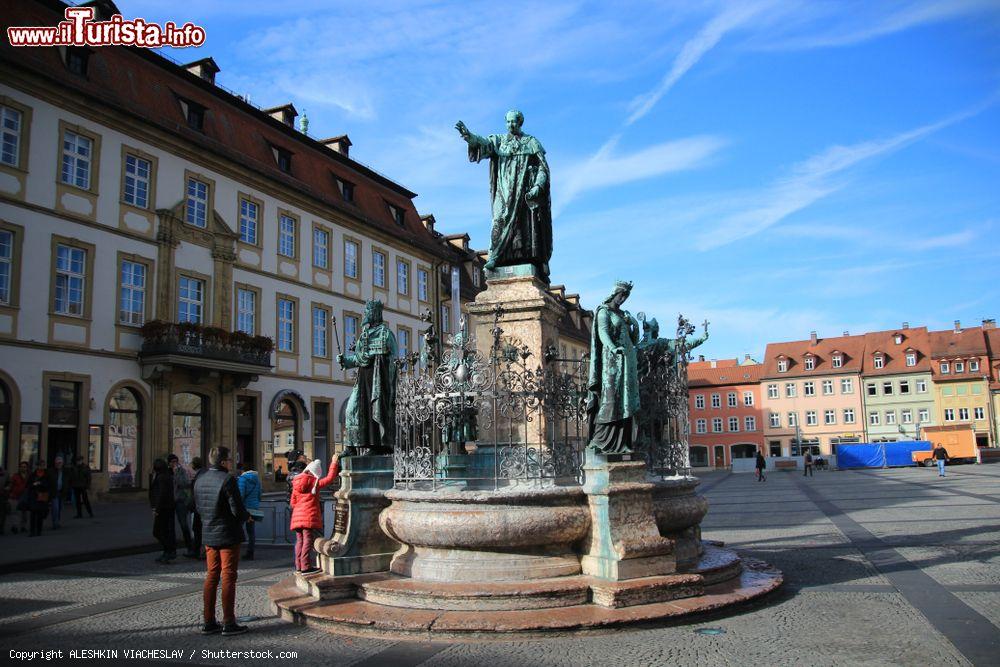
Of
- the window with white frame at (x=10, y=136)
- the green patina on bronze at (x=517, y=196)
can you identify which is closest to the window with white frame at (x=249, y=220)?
the window with white frame at (x=10, y=136)

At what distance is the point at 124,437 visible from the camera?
75.5ft

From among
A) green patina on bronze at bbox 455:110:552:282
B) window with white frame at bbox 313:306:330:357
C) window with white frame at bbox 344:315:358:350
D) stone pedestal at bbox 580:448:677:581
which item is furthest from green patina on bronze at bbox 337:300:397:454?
window with white frame at bbox 344:315:358:350

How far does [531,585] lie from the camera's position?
268 inches

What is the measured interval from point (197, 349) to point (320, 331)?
8.33 metres

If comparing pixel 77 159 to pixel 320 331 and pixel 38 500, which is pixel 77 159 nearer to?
pixel 38 500

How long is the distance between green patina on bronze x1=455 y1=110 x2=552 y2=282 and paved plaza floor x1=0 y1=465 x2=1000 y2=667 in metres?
4.55

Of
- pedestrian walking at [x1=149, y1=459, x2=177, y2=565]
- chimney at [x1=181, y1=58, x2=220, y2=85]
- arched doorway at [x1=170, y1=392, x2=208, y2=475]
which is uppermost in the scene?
chimney at [x1=181, y1=58, x2=220, y2=85]

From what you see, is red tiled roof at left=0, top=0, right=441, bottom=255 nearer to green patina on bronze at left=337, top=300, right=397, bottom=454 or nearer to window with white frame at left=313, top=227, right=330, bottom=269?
window with white frame at left=313, top=227, right=330, bottom=269

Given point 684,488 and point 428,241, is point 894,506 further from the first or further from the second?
point 428,241

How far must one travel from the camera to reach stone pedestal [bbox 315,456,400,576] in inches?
312

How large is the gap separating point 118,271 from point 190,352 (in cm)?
311

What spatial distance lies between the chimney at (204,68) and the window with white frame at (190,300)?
8.14 meters

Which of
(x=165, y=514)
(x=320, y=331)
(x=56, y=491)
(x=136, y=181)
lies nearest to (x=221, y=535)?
(x=165, y=514)

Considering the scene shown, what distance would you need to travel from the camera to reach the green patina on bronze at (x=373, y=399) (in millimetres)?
8930
